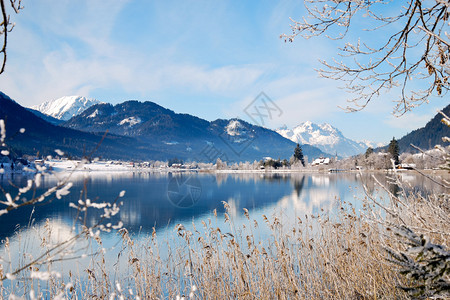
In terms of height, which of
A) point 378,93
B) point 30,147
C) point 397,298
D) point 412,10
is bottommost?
point 397,298

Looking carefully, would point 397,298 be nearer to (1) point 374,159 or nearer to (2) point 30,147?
(1) point 374,159

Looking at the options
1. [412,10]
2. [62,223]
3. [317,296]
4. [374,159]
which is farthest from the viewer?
[374,159]

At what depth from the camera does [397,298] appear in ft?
15.1

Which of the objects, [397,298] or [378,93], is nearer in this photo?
[397,298]

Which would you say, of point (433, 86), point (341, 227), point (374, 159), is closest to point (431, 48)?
point (433, 86)

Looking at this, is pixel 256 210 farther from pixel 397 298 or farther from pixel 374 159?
pixel 374 159

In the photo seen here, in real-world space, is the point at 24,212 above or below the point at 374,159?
below

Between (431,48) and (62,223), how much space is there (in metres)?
25.1

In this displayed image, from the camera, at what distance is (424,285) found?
6.82 feet

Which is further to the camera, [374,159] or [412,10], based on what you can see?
[374,159]

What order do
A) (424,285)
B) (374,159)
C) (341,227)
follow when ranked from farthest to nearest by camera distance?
(374,159) → (341,227) → (424,285)

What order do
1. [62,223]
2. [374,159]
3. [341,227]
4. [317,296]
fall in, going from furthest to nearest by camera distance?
[374,159] → [62,223] → [341,227] → [317,296]

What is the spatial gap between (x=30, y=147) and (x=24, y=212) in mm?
188034

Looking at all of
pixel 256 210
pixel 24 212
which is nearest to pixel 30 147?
pixel 24 212
